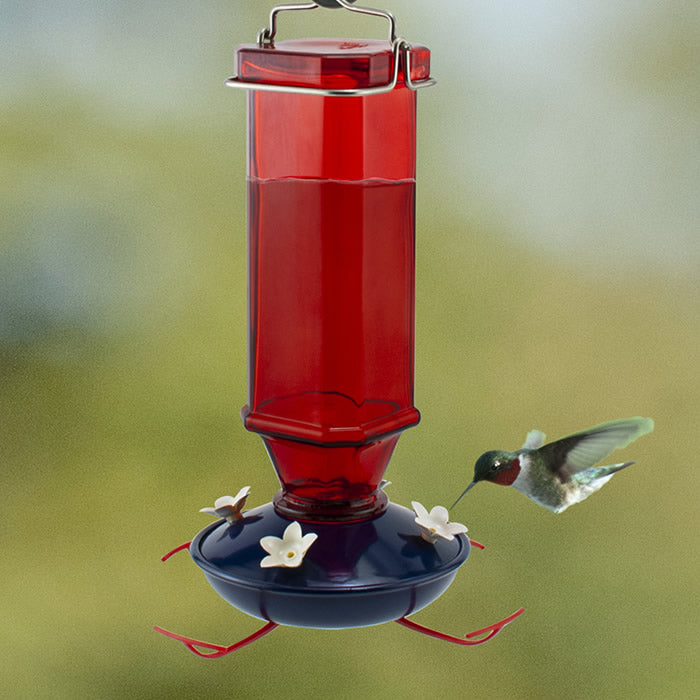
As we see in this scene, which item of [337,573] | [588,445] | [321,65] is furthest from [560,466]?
[321,65]

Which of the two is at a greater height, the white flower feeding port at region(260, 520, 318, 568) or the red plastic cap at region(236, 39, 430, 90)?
the red plastic cap at region(236, 39, 430, 90)

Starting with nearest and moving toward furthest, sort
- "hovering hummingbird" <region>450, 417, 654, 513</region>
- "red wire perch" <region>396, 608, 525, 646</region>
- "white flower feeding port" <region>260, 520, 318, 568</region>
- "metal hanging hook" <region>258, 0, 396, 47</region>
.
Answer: "metal hanging hook" <region>258, 0, 396, 47</region>
"white flower feeding port" <region>260, 520, 318, 568</region>
"red wire perch" <region>396, 608, 525, 646</region>
"hovering hummingbird" <region>450, 417, 654, 513</region>

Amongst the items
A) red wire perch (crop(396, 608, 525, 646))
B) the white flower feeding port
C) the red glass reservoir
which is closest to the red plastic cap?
the red glass reservoir

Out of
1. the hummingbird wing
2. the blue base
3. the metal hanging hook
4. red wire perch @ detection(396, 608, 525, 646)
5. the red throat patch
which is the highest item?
the metal hanging hook

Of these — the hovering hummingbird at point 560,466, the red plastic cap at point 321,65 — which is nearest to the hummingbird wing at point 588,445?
the hovering hummingbird at point 560,466

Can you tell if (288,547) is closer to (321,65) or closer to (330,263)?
(330,263)

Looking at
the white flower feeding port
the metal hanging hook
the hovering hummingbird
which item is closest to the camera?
the metal hanging hook

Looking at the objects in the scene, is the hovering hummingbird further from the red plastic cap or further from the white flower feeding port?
the red plastic cap
